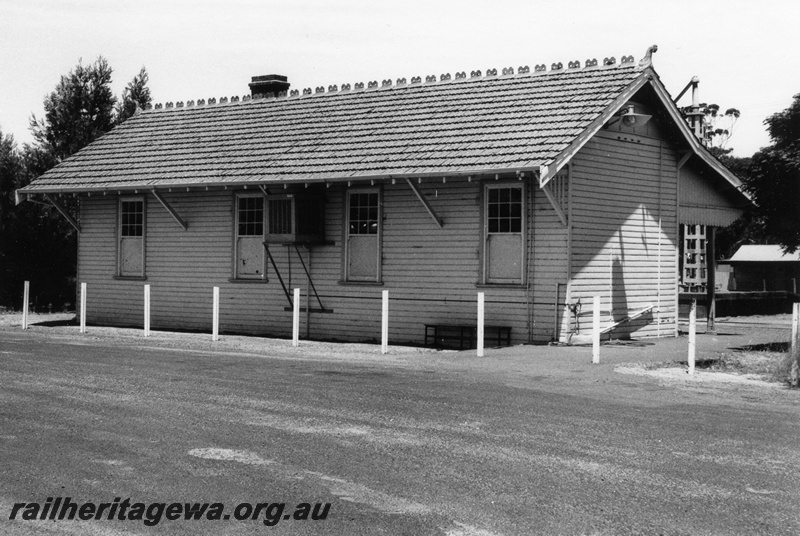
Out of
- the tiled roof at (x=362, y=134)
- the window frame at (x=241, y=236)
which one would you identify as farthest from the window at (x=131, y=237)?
the window frame at (x=241, y=236)

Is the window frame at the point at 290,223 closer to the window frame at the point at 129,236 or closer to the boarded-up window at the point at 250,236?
the boarded-up window at the point at 250,236

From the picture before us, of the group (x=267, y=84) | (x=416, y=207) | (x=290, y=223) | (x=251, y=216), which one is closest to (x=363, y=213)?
(x=416, y=207)

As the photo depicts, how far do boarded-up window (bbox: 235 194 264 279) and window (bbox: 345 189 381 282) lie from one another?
234 centimetres

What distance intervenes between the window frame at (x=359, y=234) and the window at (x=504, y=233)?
2.40 m

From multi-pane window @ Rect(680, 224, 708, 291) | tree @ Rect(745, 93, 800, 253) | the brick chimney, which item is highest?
the brick chimney

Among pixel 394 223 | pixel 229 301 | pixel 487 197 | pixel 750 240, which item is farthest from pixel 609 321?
pixel 750 240

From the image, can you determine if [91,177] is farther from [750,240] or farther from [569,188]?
[750,240]

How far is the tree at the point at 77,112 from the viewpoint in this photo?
30766 millimetres

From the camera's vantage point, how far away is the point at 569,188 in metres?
18.4

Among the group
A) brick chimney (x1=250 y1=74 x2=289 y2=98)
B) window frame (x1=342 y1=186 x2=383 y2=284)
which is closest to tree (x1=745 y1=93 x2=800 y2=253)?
window frame (x1=342 y1=186 x2=383 y2=284)

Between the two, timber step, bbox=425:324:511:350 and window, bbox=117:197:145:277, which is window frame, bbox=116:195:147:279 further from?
timber step, bbox=425:324:511:350

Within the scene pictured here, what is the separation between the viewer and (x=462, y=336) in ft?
62.9

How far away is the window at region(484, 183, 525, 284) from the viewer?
1878cm

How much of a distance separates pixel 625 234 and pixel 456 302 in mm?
3704
